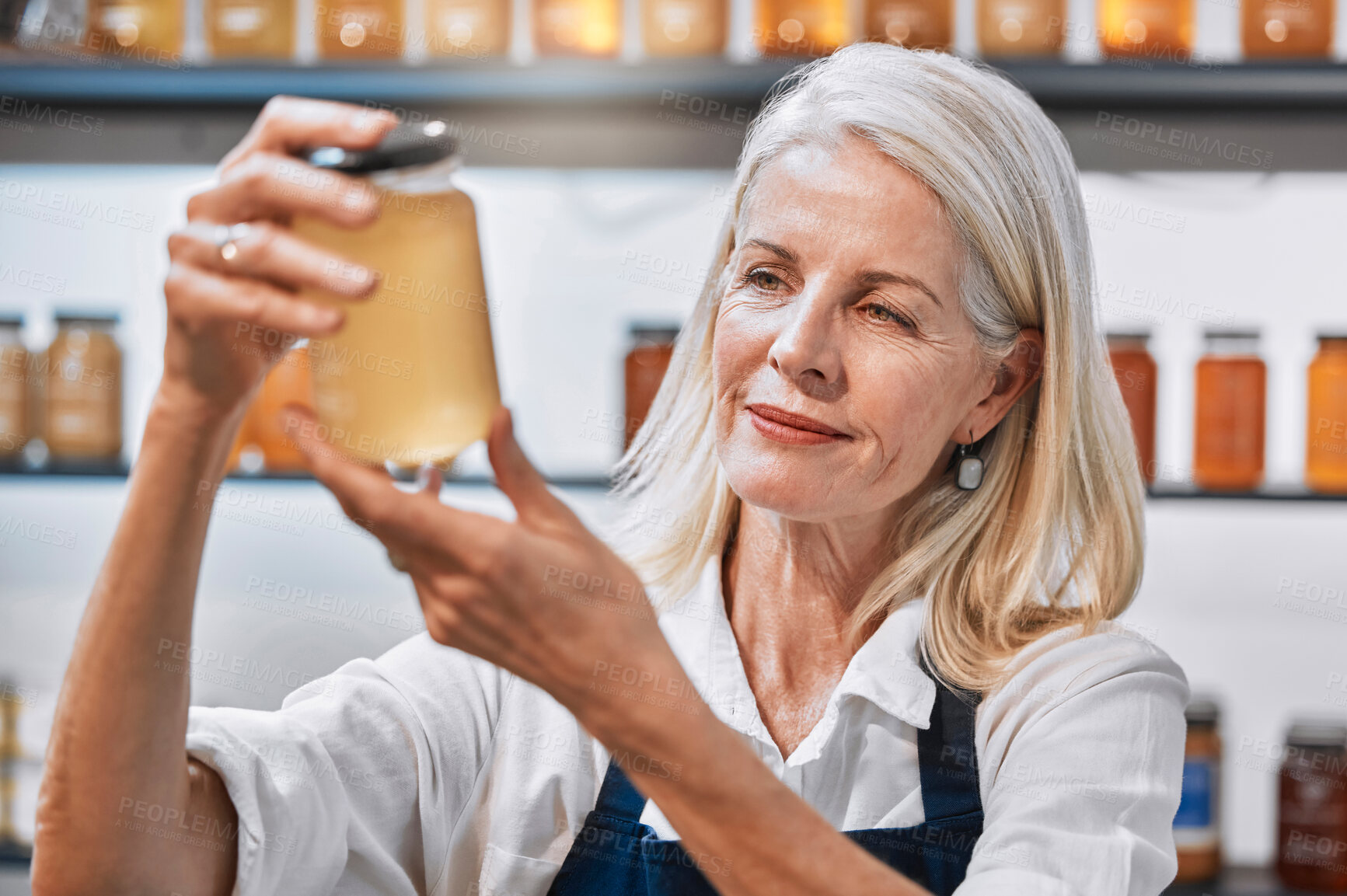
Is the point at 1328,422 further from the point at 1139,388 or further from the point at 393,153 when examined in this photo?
the point at 393,153

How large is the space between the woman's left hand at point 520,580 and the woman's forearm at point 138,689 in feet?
0.33

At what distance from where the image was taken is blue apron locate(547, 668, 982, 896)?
949mm

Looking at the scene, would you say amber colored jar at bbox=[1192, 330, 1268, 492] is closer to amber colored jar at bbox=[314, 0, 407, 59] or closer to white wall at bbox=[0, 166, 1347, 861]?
white wall at bbox=[0, 166, 1347, 861]

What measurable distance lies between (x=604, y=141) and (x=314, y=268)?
139 cm

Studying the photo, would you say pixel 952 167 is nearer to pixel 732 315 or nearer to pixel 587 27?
pixel 732 315

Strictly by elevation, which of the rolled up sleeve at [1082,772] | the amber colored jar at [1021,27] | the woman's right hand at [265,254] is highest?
the amber colored jar at [1021,27]

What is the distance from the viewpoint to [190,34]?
2006 millimetres

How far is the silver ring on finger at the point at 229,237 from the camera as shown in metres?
0.59

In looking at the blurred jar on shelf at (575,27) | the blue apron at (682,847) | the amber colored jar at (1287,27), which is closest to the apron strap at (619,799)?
the blue apron at (682,847)

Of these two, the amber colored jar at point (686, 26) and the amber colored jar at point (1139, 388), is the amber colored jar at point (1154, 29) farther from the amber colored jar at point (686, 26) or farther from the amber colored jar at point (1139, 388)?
the amber colored jar at point (686, 26)

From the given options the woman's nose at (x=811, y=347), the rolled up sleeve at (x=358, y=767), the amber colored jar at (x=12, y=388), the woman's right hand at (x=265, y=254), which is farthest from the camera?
the amber colored jar at (x=12, y=388)

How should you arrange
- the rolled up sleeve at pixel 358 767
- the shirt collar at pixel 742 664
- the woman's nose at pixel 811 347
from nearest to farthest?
the rolled up sleeve at pixel 358 767, the woman's nose at pixel 811 347, the shirt collar at pixel 742 664

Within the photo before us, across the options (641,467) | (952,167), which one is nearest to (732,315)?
(952,167)

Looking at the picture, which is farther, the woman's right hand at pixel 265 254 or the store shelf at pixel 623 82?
the store shelf at pixel 623 82
